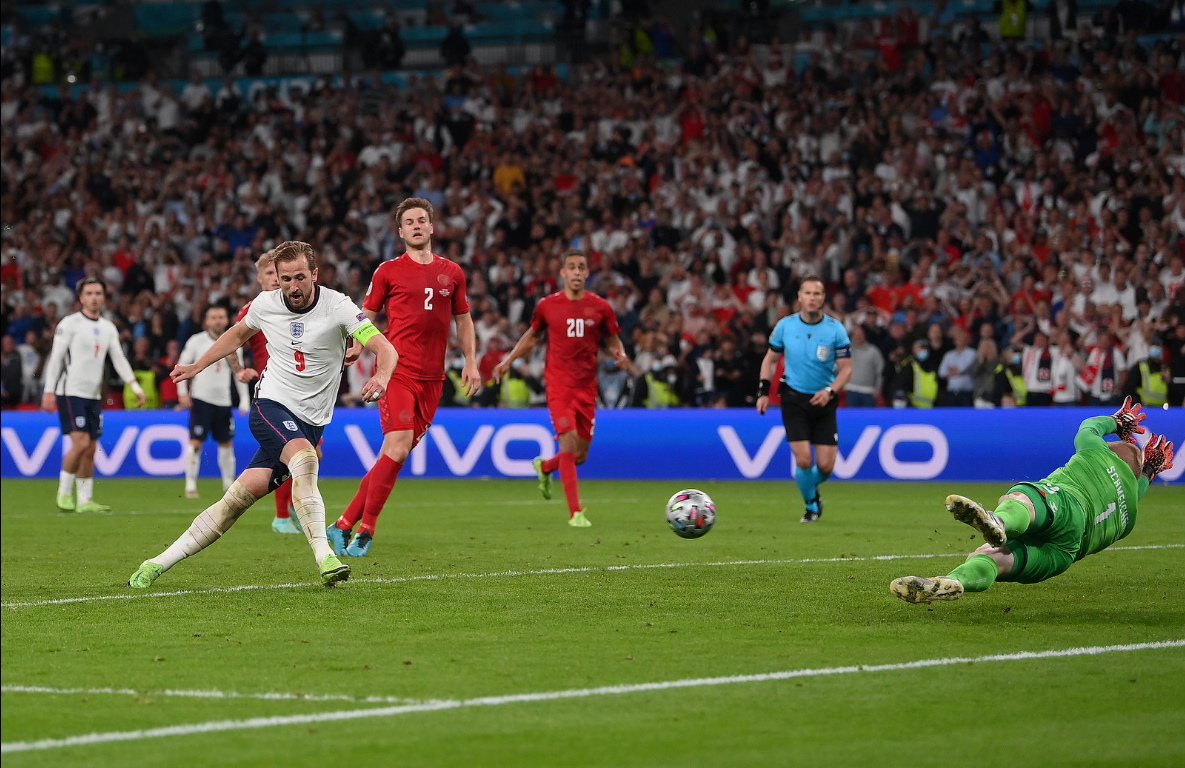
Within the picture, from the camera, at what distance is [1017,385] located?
21656 millimetres

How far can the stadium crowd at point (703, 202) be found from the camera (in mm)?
22562

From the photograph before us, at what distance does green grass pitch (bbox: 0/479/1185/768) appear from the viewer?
5.63 metres

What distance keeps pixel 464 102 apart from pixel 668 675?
86.8 ft

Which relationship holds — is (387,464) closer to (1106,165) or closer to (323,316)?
(323,316)

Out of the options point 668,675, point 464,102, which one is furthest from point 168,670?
point 464,102

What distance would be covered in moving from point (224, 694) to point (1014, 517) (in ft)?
13.1

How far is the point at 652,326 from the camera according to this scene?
2425 centimetres

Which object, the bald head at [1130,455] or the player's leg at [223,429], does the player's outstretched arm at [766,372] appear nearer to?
the player's leg at [223,429]

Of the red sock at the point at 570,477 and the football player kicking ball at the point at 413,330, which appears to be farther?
the red sock at the point at 570,477

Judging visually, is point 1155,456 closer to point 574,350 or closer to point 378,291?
point 378,291

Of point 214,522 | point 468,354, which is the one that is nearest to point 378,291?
point 468,354

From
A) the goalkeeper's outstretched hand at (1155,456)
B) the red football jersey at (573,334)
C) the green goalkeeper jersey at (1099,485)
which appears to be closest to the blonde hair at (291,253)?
the green goalkeeper jersey at (1099,485)

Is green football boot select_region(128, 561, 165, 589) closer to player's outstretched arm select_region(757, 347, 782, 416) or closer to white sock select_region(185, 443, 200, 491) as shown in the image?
player's outstretched arm select_region(757, 347, 782, 416)

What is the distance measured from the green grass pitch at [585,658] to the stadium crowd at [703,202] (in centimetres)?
942
